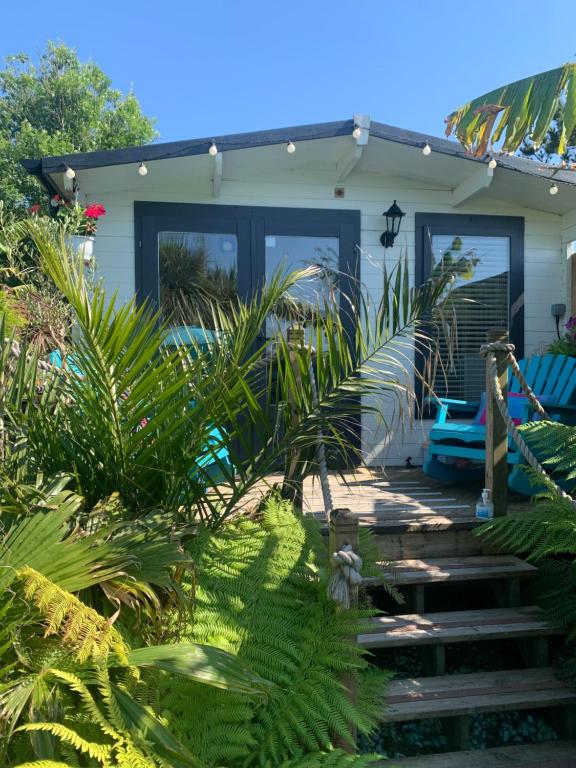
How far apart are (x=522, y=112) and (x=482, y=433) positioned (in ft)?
6.50

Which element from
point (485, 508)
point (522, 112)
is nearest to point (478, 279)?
point (522, 112)

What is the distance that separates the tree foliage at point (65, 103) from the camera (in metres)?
20.6

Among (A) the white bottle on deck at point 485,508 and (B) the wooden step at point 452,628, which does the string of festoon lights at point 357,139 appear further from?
(B) the wooden step at point 452,628

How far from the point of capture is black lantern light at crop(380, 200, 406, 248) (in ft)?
16.0

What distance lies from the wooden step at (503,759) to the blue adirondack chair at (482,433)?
1.64m

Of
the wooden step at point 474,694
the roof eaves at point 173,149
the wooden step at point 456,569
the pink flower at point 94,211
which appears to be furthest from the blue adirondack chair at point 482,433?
the pink flower at point 94,211

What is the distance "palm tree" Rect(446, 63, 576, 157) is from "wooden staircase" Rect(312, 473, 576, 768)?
2120mm

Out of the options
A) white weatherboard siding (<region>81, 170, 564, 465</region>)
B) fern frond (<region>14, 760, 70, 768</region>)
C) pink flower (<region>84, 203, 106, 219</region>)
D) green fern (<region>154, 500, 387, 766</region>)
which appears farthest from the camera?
white weatherboard siding (<region>81, 170, 564, 465</region>)

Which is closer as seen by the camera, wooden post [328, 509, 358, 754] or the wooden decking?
wooden post [328, 509, 358, 754]

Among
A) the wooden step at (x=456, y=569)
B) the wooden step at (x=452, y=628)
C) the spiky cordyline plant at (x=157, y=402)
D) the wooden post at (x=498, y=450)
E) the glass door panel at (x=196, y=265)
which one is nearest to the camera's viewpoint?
the spiky cordyline plant at (x=157, y=402)

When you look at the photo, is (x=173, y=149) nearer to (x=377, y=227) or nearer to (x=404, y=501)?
(x=377, y=227)

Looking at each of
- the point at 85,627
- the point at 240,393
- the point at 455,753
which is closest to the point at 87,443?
the point at 240,393

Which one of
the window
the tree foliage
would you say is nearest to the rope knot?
the window

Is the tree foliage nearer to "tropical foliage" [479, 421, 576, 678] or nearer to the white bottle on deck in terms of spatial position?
the white bottle on deck
